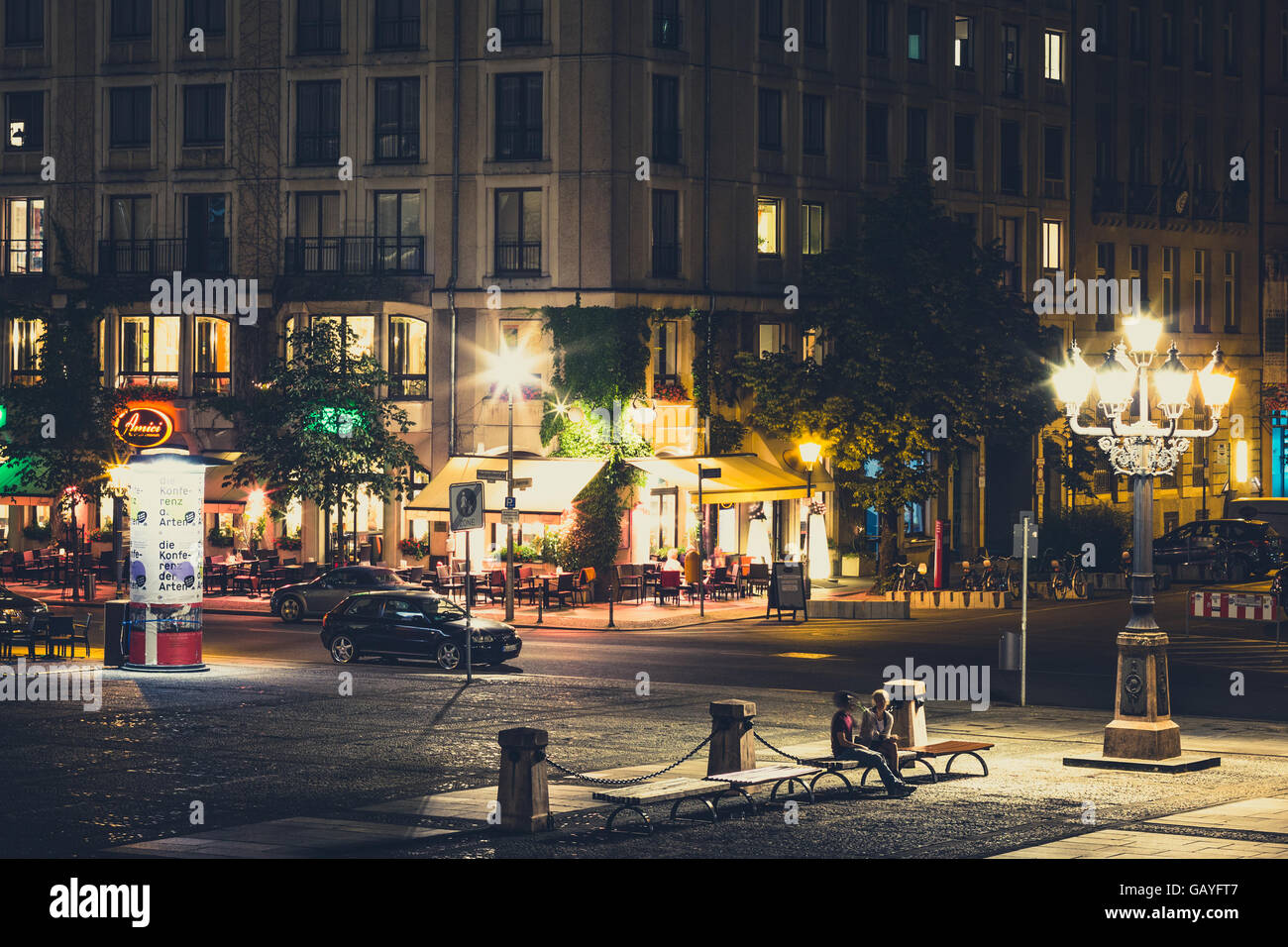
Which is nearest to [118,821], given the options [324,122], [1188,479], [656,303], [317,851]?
[317,851]

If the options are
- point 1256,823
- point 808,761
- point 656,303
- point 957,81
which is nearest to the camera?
point 1256,823

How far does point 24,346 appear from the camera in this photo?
63.0 m

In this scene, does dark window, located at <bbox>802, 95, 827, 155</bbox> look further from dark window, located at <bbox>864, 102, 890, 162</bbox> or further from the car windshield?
the car windshield

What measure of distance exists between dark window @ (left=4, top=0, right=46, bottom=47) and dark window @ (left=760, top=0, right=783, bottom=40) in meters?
21.9

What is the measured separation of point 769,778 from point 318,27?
43.3 metres

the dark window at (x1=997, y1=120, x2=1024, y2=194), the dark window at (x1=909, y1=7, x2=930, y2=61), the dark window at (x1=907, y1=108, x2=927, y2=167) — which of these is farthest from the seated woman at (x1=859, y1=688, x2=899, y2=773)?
the dark window at (x1=997, y1=120, x2=1024, y2=194)

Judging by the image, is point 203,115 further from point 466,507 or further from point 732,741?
point 732,741

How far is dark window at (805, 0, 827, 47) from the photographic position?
6178 centimetres

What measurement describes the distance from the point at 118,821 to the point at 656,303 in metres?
38.4

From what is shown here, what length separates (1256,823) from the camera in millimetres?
20094

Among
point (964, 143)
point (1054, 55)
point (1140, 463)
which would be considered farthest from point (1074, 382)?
point (1054, 55)

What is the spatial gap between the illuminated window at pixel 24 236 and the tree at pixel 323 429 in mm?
11065

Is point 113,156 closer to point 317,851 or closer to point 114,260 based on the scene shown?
point 114,260

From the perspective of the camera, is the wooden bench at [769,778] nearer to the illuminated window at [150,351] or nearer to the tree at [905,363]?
the tree at [905,363]
